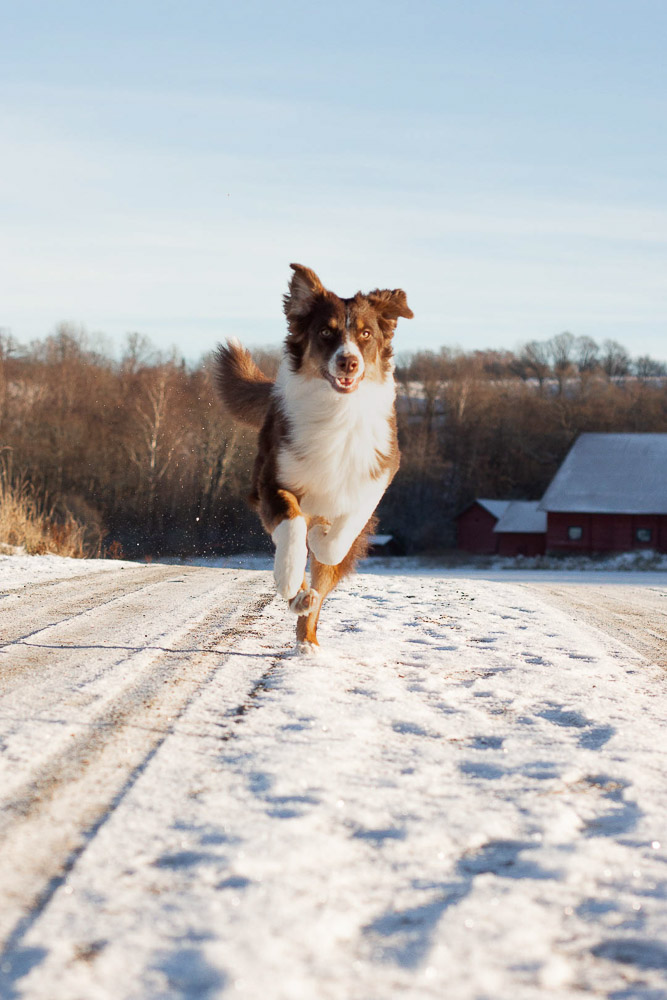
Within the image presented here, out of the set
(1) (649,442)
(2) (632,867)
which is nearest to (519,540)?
(1) (649,442)

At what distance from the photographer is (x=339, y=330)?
227 inches

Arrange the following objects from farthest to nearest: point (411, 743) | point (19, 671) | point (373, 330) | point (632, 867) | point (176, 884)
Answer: point (373, 330)
point (19, 671)
point (411, 743)
point (632, 867)
point (176, 884)

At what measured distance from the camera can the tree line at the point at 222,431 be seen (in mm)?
34719

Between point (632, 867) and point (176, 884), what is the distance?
1364 millimetres

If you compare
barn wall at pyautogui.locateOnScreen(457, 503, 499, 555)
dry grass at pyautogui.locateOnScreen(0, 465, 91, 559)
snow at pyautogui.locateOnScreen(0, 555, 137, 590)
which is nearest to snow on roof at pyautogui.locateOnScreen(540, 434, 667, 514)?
barn wall at pyautogui.locateOnScreen(457, 503, 499, 555)

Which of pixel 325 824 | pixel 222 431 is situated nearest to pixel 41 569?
pixel 325 824

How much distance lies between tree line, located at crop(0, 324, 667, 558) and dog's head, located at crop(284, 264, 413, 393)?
6.95 feet

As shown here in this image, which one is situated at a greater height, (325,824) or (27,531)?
(27,531)

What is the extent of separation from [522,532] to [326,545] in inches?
1905

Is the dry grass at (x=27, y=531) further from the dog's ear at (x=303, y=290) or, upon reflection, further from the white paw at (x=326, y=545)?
the dog's ear at (x=303, y=290)

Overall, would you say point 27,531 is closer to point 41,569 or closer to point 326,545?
point 41,569

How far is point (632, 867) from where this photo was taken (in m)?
2.89

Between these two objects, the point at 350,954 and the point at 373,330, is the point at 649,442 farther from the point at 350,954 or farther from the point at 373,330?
the point at 350,954

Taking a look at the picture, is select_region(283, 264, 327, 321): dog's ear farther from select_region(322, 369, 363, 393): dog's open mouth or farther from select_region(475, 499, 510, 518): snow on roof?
select_region(475, 499, 510, 518): snow on roof
